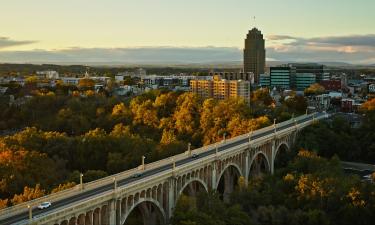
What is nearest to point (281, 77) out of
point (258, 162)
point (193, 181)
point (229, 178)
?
point (258, 162)

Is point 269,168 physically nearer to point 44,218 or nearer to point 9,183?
point 9,183

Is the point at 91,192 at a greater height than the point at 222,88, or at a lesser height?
lesser

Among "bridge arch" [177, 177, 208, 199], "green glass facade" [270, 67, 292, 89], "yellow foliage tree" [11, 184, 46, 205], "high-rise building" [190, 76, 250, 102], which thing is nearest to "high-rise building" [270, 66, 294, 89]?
"green glass facade" [270, 67, 292, 89]

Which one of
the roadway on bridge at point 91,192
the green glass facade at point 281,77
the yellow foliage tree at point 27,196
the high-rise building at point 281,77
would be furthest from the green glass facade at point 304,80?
the yellow foliage tree at point 27,196

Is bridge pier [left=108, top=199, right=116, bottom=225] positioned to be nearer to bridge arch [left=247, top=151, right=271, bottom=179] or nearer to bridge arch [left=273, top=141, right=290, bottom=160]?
bridge arch [left=247, top=151, right=271, bottom=179]

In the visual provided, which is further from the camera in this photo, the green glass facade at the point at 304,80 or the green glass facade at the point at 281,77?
the green glass facade at the point at 281,77

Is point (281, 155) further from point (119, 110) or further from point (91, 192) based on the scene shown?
point (91, 192)

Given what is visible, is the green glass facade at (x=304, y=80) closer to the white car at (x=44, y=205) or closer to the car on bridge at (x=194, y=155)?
the car on bridge at (x=194, y=155)

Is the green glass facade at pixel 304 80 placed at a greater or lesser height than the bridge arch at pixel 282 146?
greater

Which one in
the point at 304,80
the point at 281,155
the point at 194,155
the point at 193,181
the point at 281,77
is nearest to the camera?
the point at 193,181

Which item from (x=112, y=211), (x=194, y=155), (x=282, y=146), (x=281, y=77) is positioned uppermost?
(x=281, y=77)

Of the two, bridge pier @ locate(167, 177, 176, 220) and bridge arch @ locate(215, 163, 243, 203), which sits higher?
bridge pier @ locate(167, 177, 176, 220)
